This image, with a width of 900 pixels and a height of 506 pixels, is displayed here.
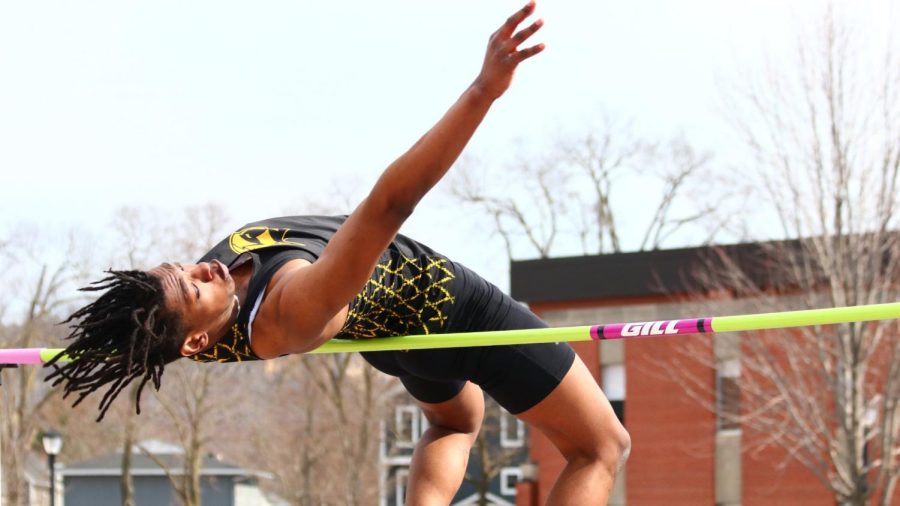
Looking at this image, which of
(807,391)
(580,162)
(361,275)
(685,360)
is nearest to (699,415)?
(685,360)

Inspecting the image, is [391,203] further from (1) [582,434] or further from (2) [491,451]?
(2) [491,451]

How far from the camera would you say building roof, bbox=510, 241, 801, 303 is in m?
17.9

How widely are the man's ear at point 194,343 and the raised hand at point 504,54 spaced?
3.57 ft

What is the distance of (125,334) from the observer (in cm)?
342

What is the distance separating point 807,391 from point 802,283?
55.3 inches

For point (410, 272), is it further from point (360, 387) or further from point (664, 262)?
point (360, 387)

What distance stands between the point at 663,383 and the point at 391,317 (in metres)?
15.7

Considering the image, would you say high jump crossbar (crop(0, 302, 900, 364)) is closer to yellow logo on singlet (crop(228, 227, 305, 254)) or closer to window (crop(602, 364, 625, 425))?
yellow logo on singlet (crop(228, 227, 305, 254))

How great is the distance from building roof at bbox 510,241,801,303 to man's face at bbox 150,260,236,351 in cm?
1472

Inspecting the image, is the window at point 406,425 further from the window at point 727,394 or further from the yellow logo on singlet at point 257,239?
the yellow logo on singlet at point 257,239

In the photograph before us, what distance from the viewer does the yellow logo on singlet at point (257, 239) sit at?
3.56 metres

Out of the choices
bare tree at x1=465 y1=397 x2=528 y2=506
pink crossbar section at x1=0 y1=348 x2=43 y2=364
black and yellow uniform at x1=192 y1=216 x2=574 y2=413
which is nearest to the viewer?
black and yellow uniform at x1=192 y1=216 x2=574 y2=413

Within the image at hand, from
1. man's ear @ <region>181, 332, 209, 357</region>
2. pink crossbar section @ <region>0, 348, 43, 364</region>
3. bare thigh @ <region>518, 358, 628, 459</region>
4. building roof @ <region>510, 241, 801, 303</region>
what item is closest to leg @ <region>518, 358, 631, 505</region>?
bare thigh @ <region>518, 358, 628, 459</region>

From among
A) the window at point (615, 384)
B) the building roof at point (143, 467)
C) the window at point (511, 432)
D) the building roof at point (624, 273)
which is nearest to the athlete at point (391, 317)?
the building roof at point (624, 273)
